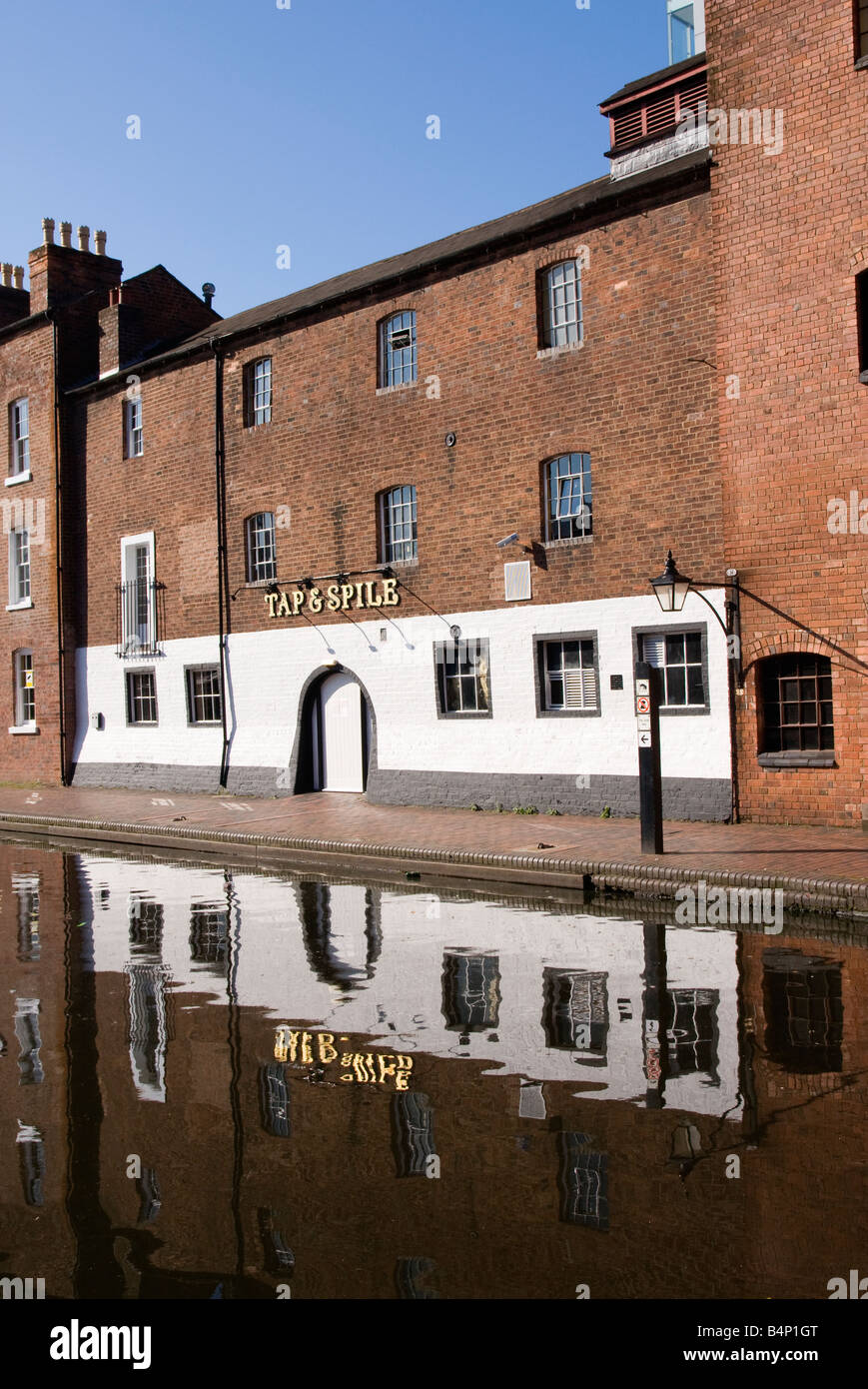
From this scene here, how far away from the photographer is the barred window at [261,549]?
21297 millimetres

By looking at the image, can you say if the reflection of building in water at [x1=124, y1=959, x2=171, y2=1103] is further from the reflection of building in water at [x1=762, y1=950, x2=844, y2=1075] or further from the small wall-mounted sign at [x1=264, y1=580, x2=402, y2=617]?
the small wall-mounted sign at [x1=264, y1=580, x2=402, y2=617]

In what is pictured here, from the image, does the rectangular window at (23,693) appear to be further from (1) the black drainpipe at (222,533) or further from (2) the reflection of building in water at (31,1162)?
(2) the reflection of building in water at (31,1162)

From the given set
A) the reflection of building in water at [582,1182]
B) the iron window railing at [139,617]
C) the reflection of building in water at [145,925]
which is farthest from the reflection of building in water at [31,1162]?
the iron window railing at [139,617]

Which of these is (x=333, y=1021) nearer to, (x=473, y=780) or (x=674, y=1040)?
(x=674, y=1040)

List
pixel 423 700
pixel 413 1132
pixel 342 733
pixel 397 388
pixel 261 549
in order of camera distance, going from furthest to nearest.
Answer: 1. pixel 261 549
2. pixel 342 733
3. pixel 397 388
4. pixel 423 700
5. pixel 413 1132

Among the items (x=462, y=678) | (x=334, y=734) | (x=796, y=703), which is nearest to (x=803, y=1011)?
(x=796, y=703)

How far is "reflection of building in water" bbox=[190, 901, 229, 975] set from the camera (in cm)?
872

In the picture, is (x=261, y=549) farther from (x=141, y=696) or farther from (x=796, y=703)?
(x=796, y=703)

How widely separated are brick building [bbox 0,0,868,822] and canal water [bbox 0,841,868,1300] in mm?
6009

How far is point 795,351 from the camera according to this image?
45.9ft

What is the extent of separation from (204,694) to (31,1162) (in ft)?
59.6

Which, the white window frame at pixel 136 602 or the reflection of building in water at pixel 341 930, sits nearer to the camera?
the reflection of building in water at pixel 341 930

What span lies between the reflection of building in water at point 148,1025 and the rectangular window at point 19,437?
2073cm

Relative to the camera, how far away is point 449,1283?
3.82 meters
